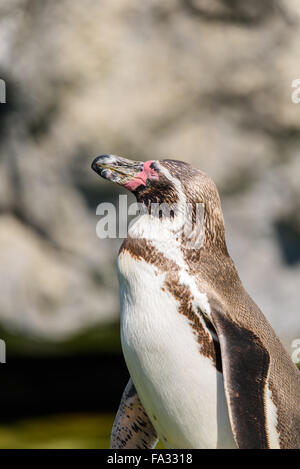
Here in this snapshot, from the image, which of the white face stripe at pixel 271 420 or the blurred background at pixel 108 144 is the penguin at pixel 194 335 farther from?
the blurred background at pixel 108 144

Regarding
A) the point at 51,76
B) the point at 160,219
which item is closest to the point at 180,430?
the point at 160,219

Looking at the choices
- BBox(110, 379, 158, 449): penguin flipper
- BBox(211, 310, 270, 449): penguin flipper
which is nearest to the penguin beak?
BBox(211, 310, 270, 449): penguin flipper

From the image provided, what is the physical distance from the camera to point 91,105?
218 centimetres

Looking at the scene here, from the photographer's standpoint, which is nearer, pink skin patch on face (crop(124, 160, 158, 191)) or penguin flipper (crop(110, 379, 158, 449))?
pink skin patch on face (crop(124, 160, 158, 191))

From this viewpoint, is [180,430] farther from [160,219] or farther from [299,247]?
[299,247]

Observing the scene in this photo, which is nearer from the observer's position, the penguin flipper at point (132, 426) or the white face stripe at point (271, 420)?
the white face stripe at point (271, 420)

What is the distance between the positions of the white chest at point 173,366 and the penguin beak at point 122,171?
139mm

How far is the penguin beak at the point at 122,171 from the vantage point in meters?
1.03

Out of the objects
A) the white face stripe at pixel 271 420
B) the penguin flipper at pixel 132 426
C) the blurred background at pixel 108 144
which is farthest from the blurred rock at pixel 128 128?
the white face stripe at pixel 271 420

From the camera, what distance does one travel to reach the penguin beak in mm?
1029

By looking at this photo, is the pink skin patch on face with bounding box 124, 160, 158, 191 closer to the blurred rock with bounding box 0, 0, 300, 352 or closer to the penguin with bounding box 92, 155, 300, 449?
the penguin with bounding box 92, 155, 300, 449

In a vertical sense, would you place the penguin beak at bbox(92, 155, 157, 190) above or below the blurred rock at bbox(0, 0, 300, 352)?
below

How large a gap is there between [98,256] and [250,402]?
1.33 metres

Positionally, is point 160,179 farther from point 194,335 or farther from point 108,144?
point 108,144
